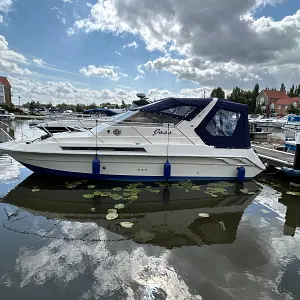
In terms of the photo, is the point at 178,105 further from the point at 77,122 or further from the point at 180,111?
the point at 77,122

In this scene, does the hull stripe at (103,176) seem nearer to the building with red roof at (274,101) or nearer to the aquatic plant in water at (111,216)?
the aquatic plant in water at (111,216)

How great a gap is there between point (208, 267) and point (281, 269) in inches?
39.3

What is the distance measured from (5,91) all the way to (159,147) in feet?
243

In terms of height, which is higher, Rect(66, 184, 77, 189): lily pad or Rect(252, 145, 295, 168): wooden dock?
Rect(252, 145, 295, 168): wooden dock

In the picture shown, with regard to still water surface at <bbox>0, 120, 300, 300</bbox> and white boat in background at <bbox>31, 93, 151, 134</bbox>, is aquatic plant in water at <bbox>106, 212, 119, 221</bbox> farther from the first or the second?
white boat in background at <bbox>31, 93, 151, 134</bbox>

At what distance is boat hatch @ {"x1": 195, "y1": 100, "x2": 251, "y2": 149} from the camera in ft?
22.2

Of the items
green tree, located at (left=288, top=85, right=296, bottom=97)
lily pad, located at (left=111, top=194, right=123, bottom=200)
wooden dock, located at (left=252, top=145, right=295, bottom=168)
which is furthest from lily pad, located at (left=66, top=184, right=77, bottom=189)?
green tree, located at (left=288, top=85, right=296, bottom=97)

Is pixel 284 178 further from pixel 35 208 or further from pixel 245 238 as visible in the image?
pixel 35 208

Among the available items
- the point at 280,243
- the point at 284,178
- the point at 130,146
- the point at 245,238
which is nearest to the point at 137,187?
the point at 130,146

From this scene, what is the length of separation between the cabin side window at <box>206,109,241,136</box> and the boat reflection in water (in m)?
1.47

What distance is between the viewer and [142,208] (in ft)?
17.3

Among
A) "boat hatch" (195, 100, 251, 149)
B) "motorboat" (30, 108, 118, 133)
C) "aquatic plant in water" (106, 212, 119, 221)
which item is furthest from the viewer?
"motorboat" (30, 108, 118, 133)

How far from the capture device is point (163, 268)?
3268 millimetres

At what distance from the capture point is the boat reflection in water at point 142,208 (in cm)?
418
